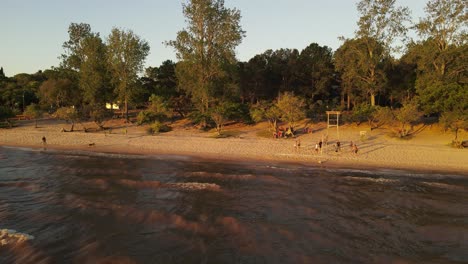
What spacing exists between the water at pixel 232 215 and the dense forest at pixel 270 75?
1503 cm

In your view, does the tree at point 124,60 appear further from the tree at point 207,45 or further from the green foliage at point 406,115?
the green foliage at point 406,115

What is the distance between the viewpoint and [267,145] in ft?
103

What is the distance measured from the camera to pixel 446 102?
31578 mm

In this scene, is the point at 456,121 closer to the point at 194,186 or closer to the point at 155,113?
the point at 194,186

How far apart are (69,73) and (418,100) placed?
53.0 meters

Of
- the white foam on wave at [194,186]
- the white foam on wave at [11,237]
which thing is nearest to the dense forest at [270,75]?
the white foam on wave at [194,186]

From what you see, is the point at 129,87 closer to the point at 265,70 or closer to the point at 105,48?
the point at 105,48

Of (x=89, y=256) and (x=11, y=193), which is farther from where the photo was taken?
(x=11, y=193)

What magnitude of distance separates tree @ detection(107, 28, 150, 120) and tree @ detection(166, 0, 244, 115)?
26.5ft

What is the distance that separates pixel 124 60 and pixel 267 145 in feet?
91.4

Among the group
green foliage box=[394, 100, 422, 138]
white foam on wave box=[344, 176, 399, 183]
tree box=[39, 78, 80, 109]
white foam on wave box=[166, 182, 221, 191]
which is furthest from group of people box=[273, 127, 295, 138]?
tree box=[39, 78, 80, 109]

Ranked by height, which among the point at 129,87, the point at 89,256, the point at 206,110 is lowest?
the point at 89,256

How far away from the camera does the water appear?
451 inches

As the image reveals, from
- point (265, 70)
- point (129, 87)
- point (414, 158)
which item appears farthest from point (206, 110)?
point (414, 158)
